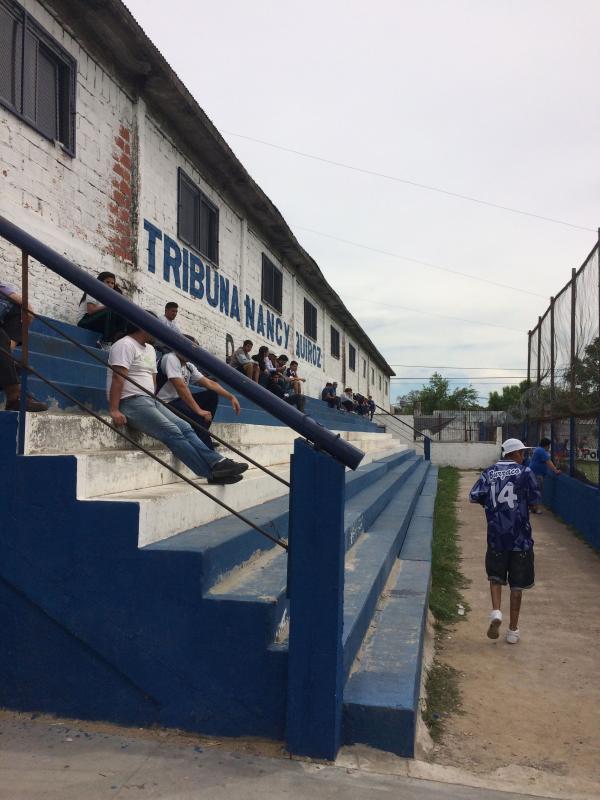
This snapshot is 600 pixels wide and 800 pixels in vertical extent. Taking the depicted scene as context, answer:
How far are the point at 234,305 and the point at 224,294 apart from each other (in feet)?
1.84

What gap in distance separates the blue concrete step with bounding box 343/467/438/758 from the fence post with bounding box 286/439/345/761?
0.13 meters

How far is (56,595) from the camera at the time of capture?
3.28 metres

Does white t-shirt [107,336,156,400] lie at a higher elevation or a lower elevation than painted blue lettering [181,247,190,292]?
lower

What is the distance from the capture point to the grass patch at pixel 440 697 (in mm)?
3705

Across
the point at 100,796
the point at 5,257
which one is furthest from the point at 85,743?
the point at 5,257

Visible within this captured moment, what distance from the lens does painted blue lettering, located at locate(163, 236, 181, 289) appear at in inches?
376

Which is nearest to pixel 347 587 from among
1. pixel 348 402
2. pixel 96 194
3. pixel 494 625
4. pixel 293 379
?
pixel 494 625

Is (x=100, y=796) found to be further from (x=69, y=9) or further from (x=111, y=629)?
(x=69, y=9)

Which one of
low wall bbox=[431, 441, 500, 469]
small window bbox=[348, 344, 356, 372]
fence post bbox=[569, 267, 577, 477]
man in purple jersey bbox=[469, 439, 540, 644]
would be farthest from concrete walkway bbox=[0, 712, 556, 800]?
low wall bbox=[431, 441, 500, 469]

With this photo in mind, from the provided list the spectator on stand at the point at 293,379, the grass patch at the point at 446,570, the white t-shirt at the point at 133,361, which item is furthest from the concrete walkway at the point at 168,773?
the spectator on stand at the point at 293,379

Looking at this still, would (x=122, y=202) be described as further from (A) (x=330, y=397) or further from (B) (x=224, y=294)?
(A) (x=330, y=397)

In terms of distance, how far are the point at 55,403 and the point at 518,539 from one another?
3892mm

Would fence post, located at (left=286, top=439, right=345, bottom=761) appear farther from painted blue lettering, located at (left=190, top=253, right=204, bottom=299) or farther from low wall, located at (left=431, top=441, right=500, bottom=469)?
low wall, located at (left=431, top=441, right=500, bottom=469)

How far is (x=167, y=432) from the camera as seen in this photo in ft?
13.8
